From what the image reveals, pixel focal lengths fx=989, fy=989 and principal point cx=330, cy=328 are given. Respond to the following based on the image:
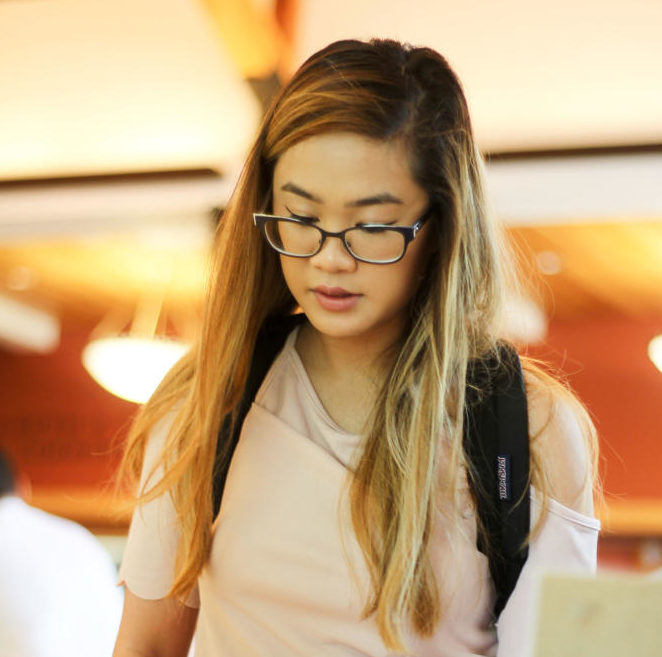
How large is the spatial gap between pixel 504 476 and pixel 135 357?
3925mm

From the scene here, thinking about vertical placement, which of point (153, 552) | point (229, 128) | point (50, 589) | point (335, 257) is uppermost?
point (229, 128)

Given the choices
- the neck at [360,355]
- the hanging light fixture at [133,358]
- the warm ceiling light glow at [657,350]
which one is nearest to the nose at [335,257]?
the neck at [360,355]

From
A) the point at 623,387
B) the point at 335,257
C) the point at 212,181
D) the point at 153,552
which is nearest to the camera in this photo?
the point at 335,257

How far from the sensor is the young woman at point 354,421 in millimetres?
1166

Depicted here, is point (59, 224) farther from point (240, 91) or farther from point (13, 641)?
point (13, 641)

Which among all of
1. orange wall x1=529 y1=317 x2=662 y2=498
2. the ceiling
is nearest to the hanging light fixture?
the ceiling

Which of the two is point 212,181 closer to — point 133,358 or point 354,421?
point 133,358

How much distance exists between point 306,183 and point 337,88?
0.13 m

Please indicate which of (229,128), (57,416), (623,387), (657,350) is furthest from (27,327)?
(657,350)

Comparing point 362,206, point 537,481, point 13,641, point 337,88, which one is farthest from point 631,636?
point 13,641

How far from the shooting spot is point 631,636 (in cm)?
71

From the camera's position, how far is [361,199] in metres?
1.15

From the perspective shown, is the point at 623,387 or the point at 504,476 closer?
the point at 504,476

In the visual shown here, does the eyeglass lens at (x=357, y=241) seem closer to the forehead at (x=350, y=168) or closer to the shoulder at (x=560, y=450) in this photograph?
the forehead at (x=350, y=168)
